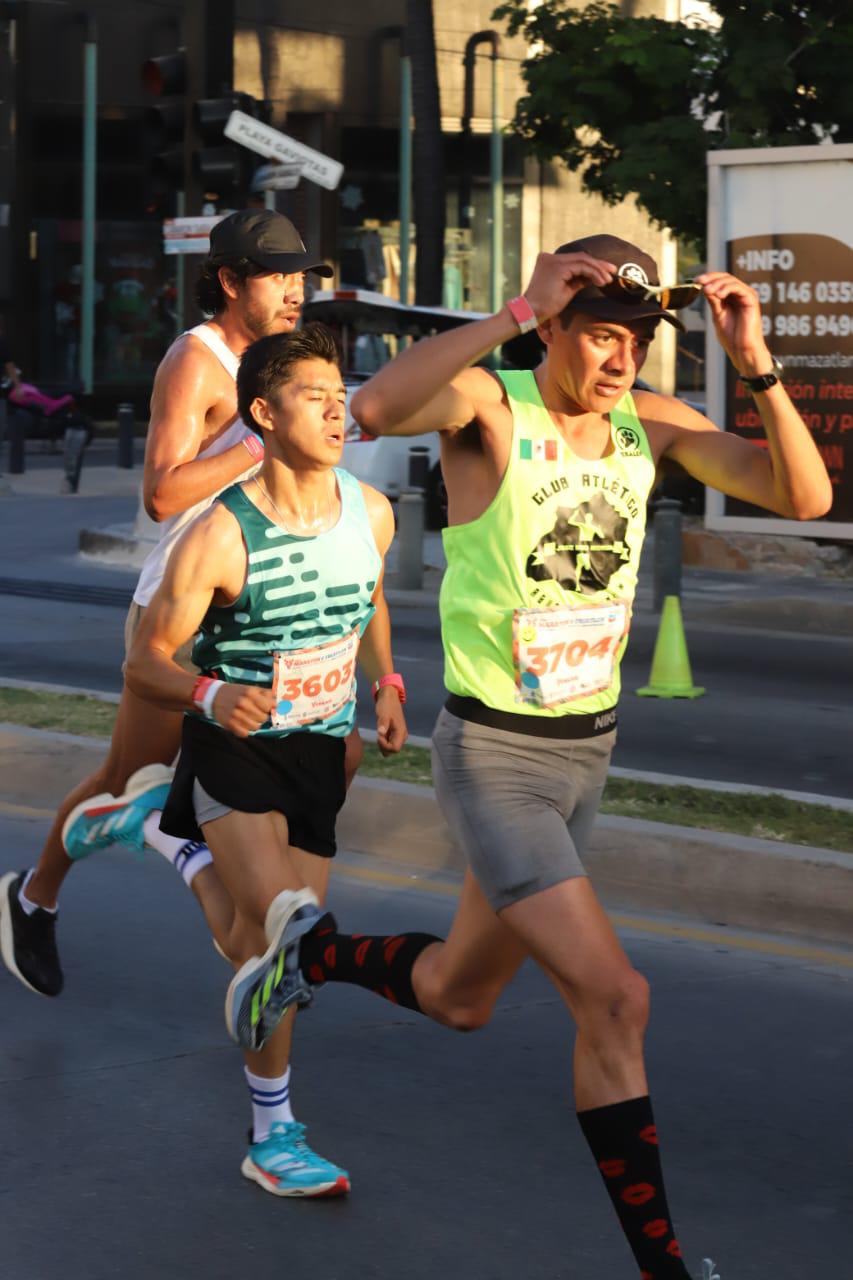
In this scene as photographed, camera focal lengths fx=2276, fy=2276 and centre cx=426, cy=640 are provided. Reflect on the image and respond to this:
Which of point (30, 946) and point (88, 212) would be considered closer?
point (30, 946)

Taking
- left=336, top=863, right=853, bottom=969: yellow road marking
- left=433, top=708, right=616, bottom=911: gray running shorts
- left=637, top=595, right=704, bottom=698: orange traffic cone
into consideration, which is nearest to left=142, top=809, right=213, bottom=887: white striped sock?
left=433, top=708, right=616, bottom=911: gray running shorts

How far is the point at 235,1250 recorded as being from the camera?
427 centimetres

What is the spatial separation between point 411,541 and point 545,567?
1271 cm

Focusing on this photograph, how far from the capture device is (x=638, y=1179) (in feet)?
12.8

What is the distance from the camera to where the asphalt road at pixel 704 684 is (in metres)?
10.2

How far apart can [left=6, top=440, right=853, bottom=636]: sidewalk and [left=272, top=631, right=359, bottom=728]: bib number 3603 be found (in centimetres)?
1091

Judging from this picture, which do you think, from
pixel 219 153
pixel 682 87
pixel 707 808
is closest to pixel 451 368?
pixel 707 808

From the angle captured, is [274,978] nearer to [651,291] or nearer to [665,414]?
[665,414]

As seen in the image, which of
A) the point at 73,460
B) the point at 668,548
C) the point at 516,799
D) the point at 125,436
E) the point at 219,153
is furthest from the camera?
the point at 125,436

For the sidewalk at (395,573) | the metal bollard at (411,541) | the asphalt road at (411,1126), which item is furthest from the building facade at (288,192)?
the asphalt road at (411,1126)

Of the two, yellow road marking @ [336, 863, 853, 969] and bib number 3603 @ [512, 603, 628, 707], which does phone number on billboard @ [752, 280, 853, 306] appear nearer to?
yellow road marking @ [336, 863, 853, 969]

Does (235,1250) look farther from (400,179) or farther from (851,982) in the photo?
(400,179)

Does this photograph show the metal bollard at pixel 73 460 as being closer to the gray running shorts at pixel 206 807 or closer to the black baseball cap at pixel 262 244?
the black baseball cap at pixel 262 244

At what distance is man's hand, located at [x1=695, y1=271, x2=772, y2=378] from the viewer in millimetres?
4270
